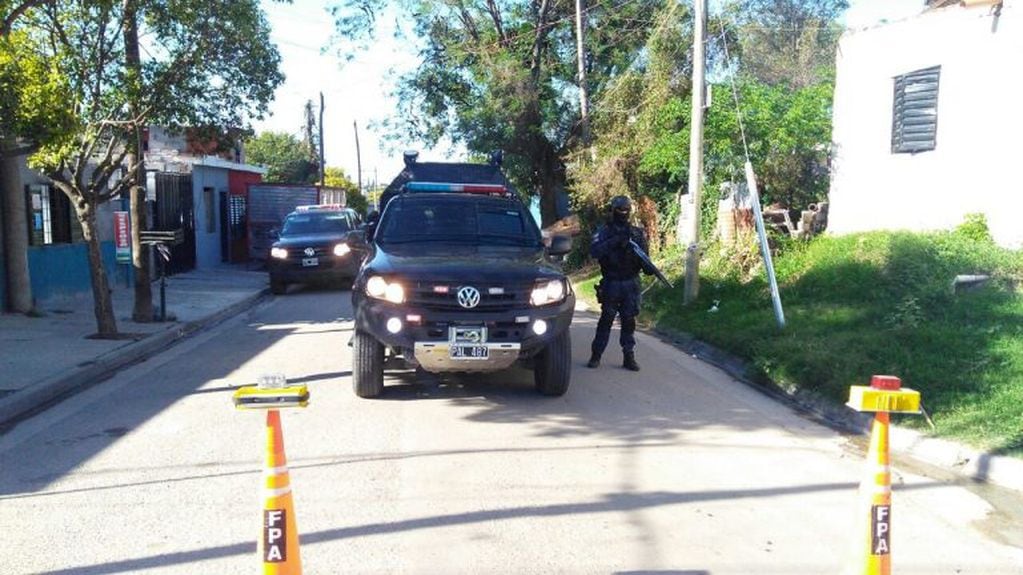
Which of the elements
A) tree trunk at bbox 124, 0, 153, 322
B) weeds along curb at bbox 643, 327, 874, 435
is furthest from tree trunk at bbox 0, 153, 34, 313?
weeds along curb at bbox 643, 327, 874, 435

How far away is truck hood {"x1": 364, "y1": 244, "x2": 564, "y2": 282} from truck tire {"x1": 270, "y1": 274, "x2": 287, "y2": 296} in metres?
11.8

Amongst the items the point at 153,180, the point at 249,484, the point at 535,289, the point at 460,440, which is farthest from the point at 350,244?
the point at 153,180

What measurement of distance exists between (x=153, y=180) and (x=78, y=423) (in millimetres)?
15174

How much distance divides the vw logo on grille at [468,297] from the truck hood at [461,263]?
0.31 feet

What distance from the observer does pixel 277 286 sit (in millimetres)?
20375

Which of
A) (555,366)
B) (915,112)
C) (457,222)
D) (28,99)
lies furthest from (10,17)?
(915,112)

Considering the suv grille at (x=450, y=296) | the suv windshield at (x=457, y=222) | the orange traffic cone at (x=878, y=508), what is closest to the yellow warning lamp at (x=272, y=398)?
the orange traffic cone at (x=878, y=508)

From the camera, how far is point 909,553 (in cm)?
494

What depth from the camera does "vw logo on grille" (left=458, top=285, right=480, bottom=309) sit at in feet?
25.4

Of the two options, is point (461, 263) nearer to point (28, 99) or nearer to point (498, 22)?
point (28, 99)

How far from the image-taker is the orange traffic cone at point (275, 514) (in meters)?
3.88

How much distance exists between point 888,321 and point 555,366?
14.0 feet

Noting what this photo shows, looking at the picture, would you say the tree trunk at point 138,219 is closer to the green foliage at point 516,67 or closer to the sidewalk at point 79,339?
the sidewalk at point 79,339

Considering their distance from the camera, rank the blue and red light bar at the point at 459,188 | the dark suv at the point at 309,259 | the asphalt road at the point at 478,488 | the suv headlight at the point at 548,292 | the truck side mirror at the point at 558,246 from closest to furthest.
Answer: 1. the asphalt road at the point at 478,488
2. the suv headlight at the point at 548,292
3. the truck side mirror at the point at 558,246
4. the blue and red light bar at the point at 459,188
5. the dark suv at the point at 309,259
